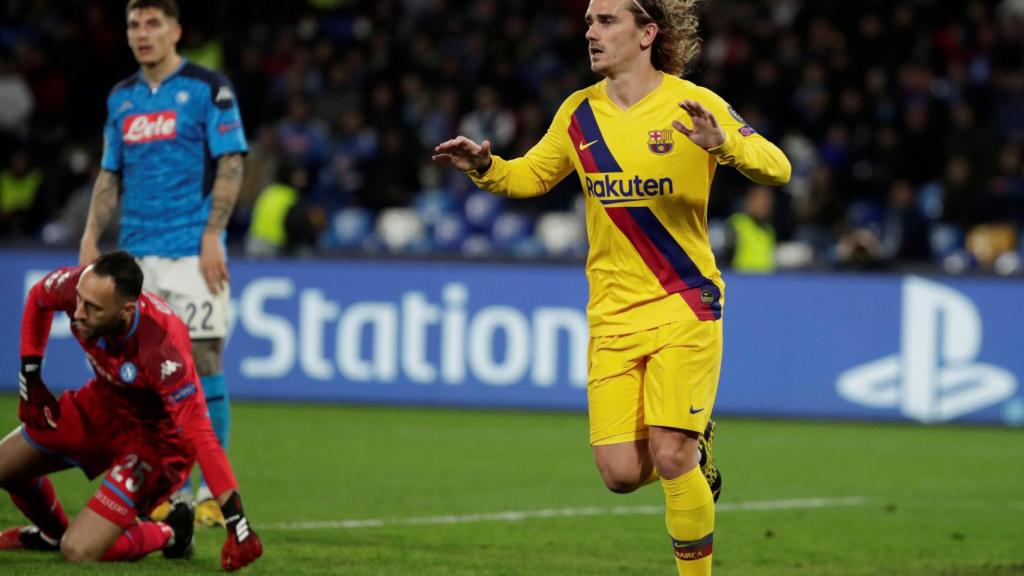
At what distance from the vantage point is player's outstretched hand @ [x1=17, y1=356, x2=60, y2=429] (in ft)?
23.0

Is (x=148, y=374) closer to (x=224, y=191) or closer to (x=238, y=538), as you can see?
(x=238, y=538)

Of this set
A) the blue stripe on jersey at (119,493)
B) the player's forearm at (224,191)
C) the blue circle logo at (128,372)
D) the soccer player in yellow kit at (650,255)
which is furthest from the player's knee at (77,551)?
the soccer player in yellow kit at (650,255)

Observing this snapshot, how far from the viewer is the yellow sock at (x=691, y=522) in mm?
6078

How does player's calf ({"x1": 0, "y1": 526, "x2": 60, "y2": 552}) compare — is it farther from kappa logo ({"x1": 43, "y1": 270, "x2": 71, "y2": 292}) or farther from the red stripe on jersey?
the red stripe on jersey

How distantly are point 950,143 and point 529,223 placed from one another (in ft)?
15.5

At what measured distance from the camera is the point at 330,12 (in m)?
21.8

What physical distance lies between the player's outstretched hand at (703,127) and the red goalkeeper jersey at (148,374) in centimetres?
230

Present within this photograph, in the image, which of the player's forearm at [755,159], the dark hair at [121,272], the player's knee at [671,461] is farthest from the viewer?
the dark hair at [121,272]

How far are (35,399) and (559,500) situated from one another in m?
3.62

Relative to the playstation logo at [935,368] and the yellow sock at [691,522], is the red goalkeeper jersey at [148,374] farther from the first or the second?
the playstation logo at [935,368]

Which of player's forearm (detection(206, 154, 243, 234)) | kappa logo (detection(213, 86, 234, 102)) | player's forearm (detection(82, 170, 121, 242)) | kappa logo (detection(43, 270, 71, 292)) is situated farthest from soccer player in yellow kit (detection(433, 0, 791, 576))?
player's forearm (detection(82, 170, 121, 242))

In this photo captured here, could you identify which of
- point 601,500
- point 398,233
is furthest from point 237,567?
point 398,233

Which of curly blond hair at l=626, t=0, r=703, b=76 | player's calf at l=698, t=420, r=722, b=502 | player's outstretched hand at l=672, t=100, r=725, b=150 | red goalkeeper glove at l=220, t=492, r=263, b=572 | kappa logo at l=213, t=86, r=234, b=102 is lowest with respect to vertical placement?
red goalkeeper glove at l=220, t=492, r=263, b=572

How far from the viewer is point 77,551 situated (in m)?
6.96
